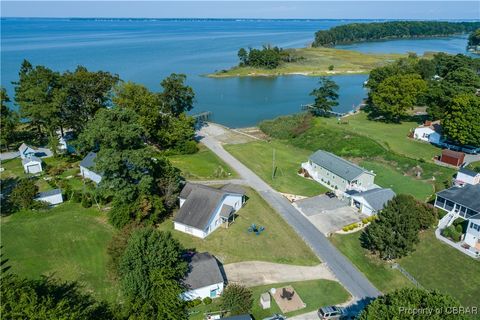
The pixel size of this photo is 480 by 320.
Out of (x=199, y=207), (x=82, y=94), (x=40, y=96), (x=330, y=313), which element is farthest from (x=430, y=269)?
(x=40, y=96)

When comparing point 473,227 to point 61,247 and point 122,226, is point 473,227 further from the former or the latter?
point 61,247

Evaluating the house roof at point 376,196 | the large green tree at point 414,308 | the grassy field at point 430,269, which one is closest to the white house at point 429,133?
the house roof at point 376,196

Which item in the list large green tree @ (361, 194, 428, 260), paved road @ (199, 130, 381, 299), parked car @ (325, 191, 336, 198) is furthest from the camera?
parked car @ (325, 191, 336, 198)

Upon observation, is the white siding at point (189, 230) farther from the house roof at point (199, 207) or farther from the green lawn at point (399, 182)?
the green lawn at point (399, 182)

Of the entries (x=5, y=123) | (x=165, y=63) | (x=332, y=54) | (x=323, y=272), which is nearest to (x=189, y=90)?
(x=5, y=123)

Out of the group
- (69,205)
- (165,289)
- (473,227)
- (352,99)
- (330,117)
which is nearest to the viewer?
(165,289)

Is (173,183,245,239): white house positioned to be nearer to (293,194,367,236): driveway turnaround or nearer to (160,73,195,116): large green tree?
(293,194,367,236): driveway turnaround

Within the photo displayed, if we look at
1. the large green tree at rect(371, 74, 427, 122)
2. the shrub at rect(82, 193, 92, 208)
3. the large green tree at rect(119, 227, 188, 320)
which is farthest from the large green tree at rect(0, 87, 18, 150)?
the large green tree at rect(371, 74, 427, 122)
